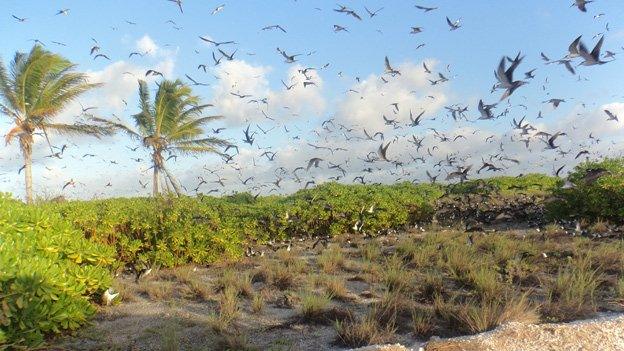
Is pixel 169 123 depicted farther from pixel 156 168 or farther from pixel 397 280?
pixel 397 280

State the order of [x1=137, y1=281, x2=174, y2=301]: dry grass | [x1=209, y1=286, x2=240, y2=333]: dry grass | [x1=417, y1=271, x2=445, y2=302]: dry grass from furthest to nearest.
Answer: [x1=137, y1=281, x2=174, y2=301]: dry grass < [x1=417, y1=271, x2=445, y2=302]: dry grass < [x1=209, y1=286, x2=240, y2=333]: dry grass

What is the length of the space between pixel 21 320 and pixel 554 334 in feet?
17.3

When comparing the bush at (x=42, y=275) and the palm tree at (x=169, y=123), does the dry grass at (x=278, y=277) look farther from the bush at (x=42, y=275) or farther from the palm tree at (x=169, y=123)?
the palm tree at (x=169, y=123)

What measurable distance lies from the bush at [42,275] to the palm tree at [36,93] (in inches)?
709

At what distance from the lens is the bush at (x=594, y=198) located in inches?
493

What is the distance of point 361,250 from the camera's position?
10484 millimetres

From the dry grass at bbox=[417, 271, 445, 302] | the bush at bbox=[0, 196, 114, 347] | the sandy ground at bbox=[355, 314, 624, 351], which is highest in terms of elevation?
the bush at bbox=[0, 196, 114, 347]

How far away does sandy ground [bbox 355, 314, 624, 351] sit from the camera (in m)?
5.02

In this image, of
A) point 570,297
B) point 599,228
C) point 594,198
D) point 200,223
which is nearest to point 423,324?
point 570,297

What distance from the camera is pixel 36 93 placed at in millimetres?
23109

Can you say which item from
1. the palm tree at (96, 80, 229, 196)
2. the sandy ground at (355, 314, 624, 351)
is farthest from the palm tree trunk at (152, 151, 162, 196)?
the sandy ground at (355, 314, 624, 351)

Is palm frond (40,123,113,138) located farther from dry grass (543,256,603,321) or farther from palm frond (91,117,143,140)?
dry grass (543,256,603,321)

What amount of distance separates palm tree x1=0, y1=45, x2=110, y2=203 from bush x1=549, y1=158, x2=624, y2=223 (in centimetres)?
2070

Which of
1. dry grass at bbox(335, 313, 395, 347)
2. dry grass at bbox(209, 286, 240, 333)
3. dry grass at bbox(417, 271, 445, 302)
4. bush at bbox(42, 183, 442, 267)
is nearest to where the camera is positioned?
dry grass at bbox(335, 313, 395, 347)
